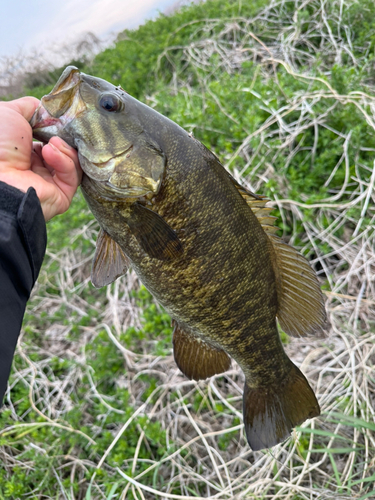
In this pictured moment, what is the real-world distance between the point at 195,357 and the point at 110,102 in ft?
3.61

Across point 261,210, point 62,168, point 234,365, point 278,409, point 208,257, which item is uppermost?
point 62,168

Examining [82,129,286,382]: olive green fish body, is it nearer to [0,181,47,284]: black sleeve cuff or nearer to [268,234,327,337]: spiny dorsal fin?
[268,234,327,337]: spiny dorsal fin

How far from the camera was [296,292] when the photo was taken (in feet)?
4.99

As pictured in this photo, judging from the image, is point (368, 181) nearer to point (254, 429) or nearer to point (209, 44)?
point (254, 429)

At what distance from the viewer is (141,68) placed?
5.45m

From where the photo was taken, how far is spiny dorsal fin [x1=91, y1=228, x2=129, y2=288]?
146 cm

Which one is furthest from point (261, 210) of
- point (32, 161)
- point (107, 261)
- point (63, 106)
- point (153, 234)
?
point (32, 161)

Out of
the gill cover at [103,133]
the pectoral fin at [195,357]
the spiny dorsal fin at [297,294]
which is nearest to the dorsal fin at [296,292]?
the spiny dorsal fin at [297,294]

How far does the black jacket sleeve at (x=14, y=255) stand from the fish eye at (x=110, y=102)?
374 mm

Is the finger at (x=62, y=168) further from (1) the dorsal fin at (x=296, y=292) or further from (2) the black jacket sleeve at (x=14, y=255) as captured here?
(1) the dorsal fin at (x=296, y=292)

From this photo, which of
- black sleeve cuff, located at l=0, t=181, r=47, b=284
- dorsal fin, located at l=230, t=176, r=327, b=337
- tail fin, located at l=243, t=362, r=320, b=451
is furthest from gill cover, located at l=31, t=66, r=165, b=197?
tail fin, located at l=243, t=362, r=320, b=451

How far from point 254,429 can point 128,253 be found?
3.03 feet

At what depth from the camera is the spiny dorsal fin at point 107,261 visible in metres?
1.46

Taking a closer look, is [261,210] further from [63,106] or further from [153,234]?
[63,106]
